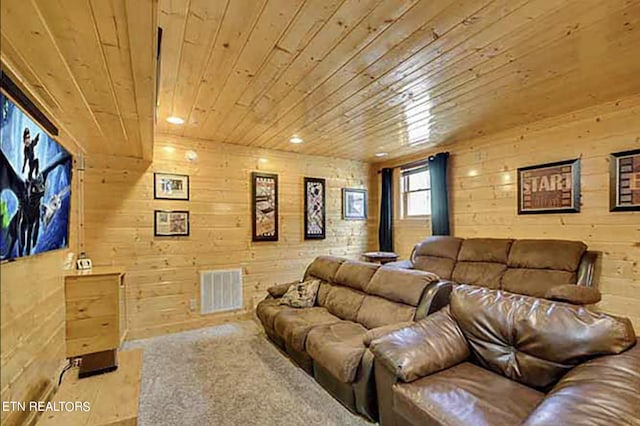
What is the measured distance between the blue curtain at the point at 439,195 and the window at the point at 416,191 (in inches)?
11.6

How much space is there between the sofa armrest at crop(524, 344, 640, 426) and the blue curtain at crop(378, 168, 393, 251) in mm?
4050

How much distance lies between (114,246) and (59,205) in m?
1.70

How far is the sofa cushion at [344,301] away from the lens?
3.09m

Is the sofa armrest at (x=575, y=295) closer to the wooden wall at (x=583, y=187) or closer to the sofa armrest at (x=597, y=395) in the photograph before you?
the wooden wall at (x=583, y=187)

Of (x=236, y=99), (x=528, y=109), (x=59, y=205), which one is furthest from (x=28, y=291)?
(x=528, y=109)

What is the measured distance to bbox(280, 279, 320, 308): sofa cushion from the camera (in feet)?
11.6

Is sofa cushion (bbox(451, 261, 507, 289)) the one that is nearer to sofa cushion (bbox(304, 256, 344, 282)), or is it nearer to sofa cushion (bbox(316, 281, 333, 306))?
sofa cushion (bbox(304, 256, 344, 282))

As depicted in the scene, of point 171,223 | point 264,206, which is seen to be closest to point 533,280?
point 264,206

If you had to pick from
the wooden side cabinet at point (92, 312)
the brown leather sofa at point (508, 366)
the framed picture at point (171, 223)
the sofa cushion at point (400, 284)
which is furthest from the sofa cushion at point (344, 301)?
the framed picture at point (171, 223)

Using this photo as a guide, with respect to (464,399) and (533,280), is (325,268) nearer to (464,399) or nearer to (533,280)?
(533,280)

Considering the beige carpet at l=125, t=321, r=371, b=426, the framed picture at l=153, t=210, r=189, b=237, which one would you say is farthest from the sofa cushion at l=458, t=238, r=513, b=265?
the framed picture at l=153, t=210, r=189, b=237

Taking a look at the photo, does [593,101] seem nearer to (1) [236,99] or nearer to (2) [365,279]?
(2) [365,279]

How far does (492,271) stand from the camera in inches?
141

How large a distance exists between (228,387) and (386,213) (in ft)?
12.4
